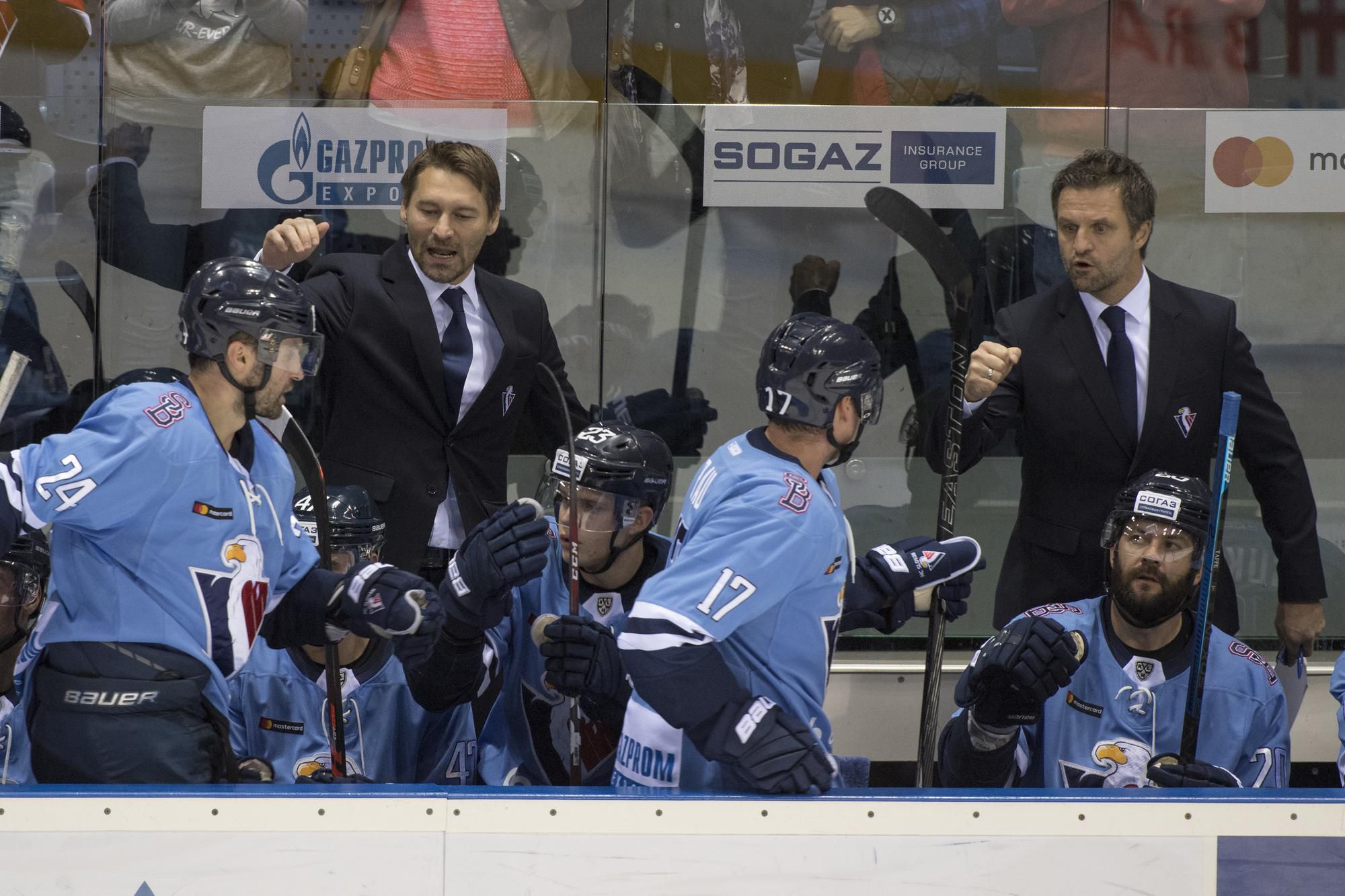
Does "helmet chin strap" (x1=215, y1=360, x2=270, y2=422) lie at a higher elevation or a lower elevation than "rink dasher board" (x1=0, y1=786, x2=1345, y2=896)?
higher

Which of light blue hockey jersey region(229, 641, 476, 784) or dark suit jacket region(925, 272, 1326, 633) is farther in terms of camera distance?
dark suit jacket region(925, 272, 1326, 633)

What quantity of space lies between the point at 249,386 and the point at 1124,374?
1995 millimetres

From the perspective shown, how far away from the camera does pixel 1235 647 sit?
3.27m

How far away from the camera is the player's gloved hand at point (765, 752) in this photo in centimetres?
233

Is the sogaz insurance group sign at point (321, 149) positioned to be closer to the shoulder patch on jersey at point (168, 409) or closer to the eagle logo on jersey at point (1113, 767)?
the shoulder patch on jersey at point (168, 409)

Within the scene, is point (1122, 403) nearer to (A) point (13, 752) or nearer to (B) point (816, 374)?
(B) point (816, 374)

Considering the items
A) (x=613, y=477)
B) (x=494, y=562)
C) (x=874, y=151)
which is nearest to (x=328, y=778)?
(x=494, y=562)

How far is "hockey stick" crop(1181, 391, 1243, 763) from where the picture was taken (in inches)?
112

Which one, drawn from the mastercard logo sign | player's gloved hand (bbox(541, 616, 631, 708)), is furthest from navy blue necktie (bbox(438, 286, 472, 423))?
the mastercard logo sign

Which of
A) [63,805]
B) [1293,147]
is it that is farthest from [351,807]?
[1293,147]

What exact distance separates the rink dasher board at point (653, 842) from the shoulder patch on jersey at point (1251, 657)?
90 cm

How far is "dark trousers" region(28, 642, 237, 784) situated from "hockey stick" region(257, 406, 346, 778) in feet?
1.47

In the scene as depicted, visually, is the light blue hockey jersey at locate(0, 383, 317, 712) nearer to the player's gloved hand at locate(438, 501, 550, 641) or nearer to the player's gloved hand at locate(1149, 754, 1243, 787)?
the player's gloved hand at locate(438, 501, 550, 641)

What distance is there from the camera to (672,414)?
458cm
